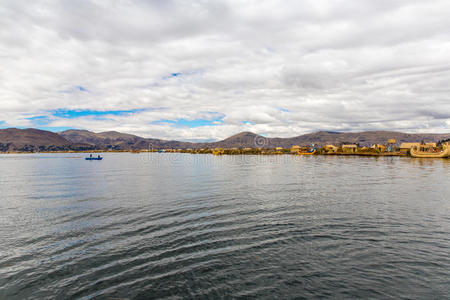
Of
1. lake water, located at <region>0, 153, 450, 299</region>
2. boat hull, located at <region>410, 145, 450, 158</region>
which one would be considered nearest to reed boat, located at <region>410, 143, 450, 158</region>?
boat hull, located at <region>410, 145, 450, 158</region>

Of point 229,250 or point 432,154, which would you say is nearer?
point 229,250

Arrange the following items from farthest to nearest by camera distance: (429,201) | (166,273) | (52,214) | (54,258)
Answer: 1. (429,201)
2. (52,214)
3. (54,258)
4. (166,273)

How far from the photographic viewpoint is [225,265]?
12117mm

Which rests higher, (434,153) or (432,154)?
(434,153)

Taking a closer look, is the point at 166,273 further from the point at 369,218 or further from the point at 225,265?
the point at 369,218

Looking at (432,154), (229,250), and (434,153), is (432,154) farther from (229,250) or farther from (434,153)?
(229,250)

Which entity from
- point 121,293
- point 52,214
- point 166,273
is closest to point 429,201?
point 166,273

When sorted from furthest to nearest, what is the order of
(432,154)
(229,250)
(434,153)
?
(434,153), (432,154), (229,250)

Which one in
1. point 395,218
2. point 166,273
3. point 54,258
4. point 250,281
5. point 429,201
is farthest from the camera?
point 429,201

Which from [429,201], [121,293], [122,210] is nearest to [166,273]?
[121,293]

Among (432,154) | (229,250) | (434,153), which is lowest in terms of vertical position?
(229,250)

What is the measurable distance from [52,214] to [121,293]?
18.2 metres

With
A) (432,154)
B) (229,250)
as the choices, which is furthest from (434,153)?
(229,250)

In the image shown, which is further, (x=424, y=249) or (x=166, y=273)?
(x=424, y=249)
